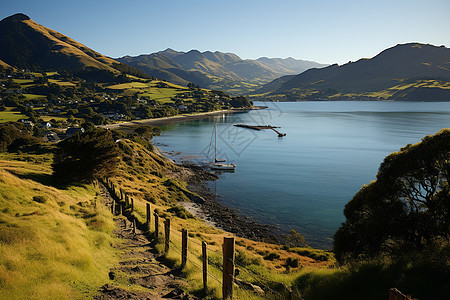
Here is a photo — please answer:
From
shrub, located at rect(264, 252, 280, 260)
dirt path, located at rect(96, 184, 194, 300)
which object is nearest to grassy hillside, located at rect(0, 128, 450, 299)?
dirt path, located at rect(96, 184, 194, 300)

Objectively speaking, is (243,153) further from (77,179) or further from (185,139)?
(77,179)

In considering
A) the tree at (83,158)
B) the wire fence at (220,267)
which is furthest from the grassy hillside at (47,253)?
the tree at (83,158)

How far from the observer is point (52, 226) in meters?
13.7

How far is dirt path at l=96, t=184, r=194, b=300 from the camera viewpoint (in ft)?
32.2

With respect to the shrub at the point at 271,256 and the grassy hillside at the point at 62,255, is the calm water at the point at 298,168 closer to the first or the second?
the shrub at the point at 271,256

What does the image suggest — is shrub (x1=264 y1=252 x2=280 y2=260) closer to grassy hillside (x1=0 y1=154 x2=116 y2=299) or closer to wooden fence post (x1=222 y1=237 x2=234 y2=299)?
grassy hillside (x1=0 y1=154 x2=116 y2=299)

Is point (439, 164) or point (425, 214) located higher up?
point (439, 164)

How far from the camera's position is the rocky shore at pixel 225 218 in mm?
38278

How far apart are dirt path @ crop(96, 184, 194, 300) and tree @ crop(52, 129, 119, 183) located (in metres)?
18.3

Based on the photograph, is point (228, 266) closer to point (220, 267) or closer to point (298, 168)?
point (220, 267)

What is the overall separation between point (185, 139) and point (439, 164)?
113 metres

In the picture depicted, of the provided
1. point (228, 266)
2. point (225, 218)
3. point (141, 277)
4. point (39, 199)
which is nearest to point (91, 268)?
point (141, 277)

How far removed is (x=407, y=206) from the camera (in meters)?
16.0

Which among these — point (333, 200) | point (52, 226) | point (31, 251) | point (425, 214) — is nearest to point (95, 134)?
point (52, 226)
